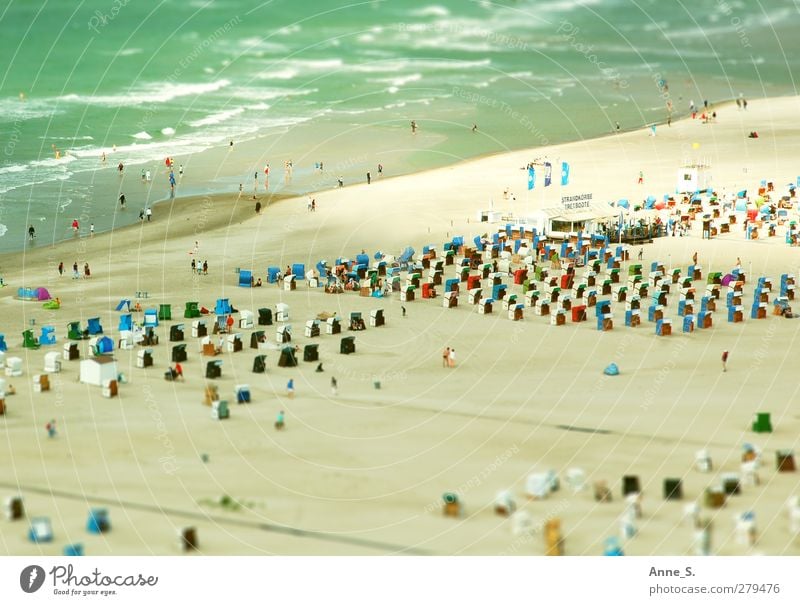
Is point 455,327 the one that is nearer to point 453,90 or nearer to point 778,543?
point 778,543

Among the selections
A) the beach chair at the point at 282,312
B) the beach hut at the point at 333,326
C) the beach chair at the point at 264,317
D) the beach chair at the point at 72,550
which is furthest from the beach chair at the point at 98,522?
the beach chair at the point at 282,312

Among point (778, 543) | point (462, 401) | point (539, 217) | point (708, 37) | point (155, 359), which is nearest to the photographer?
point (778, 543)

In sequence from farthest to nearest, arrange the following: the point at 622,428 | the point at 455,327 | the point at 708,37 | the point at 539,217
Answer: the point at 708,37
the point at 539,217
the point at 455,327
the point at 622,428

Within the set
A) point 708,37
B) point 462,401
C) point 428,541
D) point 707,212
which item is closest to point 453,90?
point 708,37

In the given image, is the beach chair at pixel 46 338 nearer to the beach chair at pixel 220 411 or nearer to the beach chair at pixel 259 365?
the beach chair at pixel 259 365

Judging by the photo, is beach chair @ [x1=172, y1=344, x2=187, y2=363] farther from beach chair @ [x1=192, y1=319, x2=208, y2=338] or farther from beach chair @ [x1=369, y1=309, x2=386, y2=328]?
beach chair @ [x1=369, y1=309, x2=386, y2=328]

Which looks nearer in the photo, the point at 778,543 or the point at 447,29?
the point at 778,543
